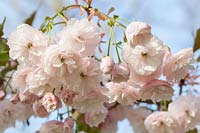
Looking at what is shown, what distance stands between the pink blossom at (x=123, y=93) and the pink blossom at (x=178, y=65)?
12 cm

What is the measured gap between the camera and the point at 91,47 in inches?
42.5

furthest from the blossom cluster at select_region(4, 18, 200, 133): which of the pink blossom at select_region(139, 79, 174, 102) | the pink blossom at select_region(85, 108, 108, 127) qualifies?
the pink blossom at select_region(85, 108, 108, 127)

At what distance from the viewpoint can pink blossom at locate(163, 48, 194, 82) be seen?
1124mm

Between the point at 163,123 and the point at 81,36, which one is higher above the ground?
the point at 81,36

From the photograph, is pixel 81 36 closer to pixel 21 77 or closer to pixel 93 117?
pixel 21 77

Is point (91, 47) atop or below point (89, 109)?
atop

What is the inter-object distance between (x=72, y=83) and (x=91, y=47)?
3.4 inches

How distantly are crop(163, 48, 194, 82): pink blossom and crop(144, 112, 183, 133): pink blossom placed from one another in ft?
0.75

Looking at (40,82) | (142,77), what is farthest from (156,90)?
(40,82)

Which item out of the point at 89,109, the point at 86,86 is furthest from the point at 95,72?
the point at 89,109

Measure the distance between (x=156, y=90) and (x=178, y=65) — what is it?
7 cm

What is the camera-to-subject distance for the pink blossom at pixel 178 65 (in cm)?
112

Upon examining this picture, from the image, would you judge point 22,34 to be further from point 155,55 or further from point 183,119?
point 183,119

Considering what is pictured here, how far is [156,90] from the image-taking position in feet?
3.78
